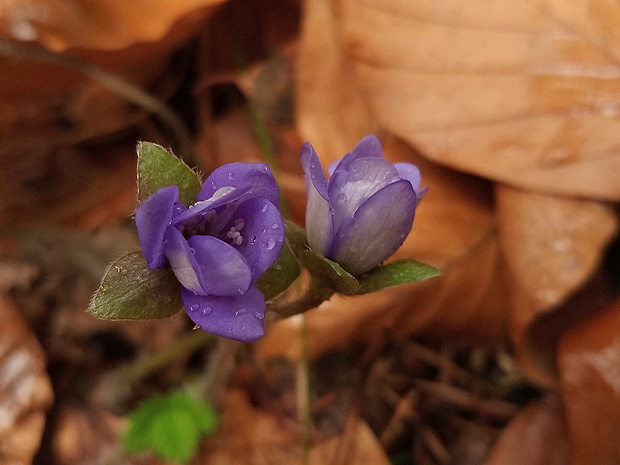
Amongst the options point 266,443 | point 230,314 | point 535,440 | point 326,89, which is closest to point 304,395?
point 266,443

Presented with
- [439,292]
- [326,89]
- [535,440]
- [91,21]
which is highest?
[91,21]

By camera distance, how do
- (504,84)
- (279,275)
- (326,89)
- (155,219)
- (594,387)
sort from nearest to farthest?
(155,219)
(279,275)
(594,387)
(504,84)
(326,89)

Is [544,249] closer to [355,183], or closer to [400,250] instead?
[400,250]

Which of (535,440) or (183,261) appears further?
(535,440)

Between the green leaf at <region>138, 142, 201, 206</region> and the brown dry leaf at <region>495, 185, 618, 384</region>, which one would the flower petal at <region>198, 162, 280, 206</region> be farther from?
the brown dry leaf at <region>495, 185, 618, 384</region>

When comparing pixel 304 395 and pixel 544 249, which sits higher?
pixel 544 249

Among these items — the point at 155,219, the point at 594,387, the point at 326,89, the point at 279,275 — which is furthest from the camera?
the point at 326,89

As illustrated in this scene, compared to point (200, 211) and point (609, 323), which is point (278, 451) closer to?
point (609, 323)
